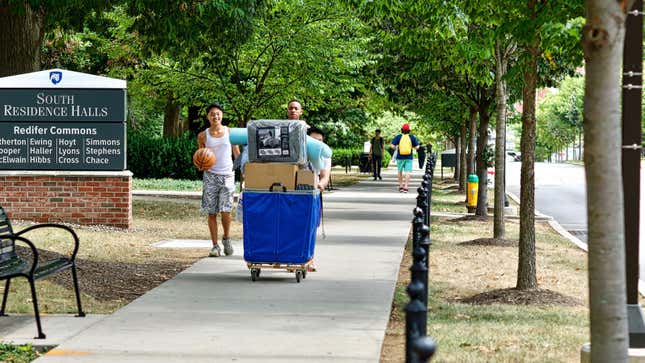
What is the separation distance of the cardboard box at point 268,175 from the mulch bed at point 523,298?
2158 mm

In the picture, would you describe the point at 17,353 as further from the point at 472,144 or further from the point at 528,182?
the point at 472,144

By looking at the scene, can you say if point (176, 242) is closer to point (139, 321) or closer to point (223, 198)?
point (223, 198)

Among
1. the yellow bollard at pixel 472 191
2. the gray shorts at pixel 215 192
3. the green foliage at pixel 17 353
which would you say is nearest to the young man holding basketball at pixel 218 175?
the gray shorts at pixel 215 192

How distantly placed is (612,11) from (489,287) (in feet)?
23.3

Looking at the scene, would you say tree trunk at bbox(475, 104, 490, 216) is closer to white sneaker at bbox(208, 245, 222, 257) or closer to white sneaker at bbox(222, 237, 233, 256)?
white sneaker at bbox(222, 237, 233, 256)

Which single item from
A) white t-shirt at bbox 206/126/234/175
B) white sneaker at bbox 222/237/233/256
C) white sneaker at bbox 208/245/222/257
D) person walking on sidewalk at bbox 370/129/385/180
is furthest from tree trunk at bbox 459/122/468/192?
white t-shirt at bbox 206/126/234/175

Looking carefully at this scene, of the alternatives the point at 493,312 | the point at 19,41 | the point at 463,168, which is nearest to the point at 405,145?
the point at 463,168

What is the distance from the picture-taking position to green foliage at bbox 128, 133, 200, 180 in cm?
3766

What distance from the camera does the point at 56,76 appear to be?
17344 millimetres

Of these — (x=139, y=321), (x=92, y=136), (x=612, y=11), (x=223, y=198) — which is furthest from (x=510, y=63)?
(x=612, y=11)

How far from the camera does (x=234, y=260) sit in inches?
542

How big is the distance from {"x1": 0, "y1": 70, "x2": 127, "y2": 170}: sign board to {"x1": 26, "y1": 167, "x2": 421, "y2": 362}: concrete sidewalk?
4327 millimetres

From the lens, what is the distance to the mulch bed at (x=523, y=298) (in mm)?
10867

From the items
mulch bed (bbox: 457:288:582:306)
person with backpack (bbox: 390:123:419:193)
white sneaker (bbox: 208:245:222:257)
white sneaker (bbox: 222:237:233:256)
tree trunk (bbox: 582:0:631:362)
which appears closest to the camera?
tree trunk (bbox: 582:0:631:362)
